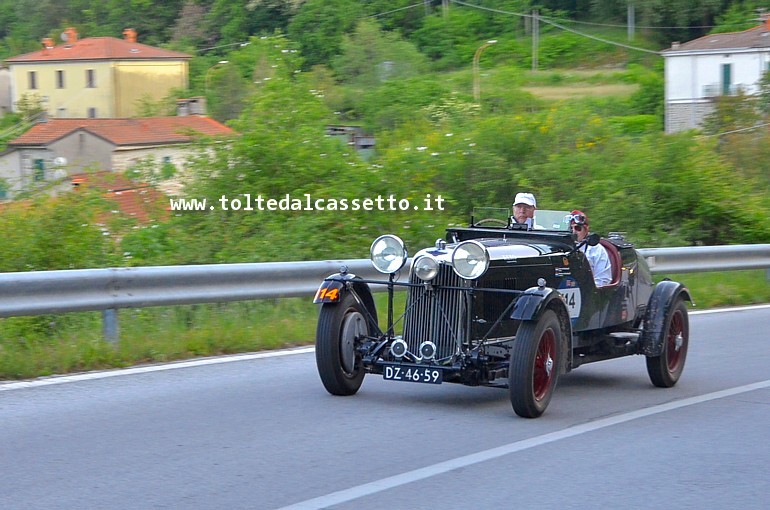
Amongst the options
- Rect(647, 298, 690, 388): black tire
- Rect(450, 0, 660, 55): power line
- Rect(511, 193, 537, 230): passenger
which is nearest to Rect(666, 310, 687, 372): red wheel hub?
Rect(647, 298, 690, 388): black tire

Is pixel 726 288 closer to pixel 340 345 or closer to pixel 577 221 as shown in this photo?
pixel 577 221

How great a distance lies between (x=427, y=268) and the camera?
7.45 metres

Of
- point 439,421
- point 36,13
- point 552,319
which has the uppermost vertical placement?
point 36,13

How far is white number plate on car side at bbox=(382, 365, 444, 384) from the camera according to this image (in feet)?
23.5

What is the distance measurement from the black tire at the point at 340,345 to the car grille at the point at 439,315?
1.39 feet

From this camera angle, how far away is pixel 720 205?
18.3 m

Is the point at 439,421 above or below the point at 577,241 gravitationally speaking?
below

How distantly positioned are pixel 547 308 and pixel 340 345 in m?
1.54

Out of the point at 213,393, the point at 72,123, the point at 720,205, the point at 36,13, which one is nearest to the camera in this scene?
the point at 213,393

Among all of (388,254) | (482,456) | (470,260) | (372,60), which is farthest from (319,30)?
(482,456)

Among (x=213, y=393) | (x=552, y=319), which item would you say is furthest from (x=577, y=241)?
(x=213, y=393)

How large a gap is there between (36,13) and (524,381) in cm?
11041

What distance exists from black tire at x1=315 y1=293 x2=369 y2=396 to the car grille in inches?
16.7

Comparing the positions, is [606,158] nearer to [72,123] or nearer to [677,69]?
[72,123]
